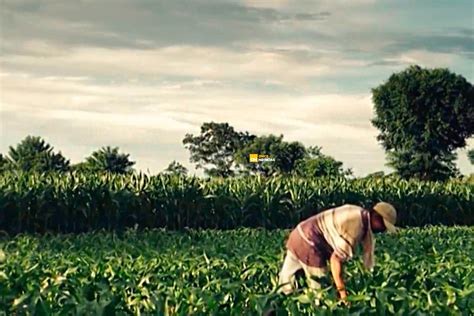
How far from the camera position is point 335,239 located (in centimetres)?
784

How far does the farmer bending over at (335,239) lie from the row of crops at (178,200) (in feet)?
46.0

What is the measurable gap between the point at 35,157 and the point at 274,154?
1805 cm

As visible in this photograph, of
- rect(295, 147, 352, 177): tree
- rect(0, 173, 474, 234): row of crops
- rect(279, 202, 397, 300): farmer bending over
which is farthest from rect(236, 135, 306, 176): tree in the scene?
rect(279, 202, 397, 300): farmer bending over

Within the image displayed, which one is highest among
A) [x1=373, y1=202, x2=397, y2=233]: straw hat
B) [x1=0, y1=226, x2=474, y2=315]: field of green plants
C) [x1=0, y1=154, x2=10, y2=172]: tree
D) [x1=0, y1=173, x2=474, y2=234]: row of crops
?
[x1=0, y1=154, x2=10, y2=172]: tree

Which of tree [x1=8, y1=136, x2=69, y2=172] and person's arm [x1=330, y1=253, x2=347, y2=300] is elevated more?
tree [x1=8, y1=136, x2=69, y2=172]

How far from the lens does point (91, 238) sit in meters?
17.8

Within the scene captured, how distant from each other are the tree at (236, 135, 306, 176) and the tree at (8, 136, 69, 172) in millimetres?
14026

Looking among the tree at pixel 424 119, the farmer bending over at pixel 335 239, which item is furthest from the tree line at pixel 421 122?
the farmer bending over at pixel 335 239

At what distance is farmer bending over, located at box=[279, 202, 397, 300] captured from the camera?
7.62 m

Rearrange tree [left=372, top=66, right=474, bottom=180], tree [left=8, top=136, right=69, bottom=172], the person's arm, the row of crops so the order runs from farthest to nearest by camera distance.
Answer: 1. tree [left=8, top=136, right=69, bottom=172]
2. tree [left=372, top=66, right=474, bottom=180]
3. the row of crops
4. the person's arm

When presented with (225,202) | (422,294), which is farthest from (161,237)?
(422,294)

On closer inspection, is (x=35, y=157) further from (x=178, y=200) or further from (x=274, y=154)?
(x=178, y=200)

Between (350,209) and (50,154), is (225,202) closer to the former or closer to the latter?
(350,209)

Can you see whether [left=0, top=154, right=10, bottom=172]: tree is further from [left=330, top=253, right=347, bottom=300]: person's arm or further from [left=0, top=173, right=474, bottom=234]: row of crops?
[left=330, top=253, right=347, bottom=300]: person's arm
